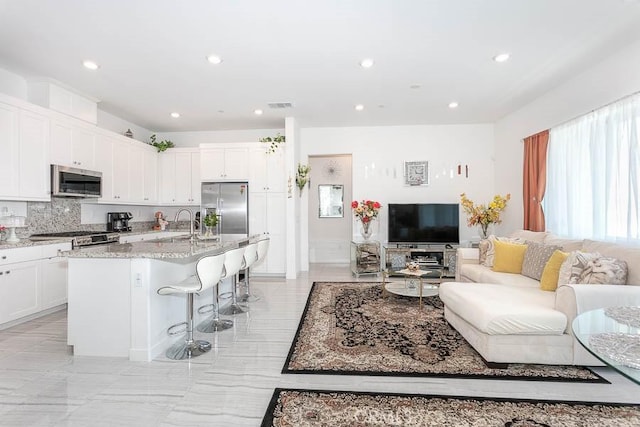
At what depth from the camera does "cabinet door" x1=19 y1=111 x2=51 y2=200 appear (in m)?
3.69

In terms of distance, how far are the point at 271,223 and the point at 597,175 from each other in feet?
15.6

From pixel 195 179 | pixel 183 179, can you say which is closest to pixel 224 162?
pixel 195 179

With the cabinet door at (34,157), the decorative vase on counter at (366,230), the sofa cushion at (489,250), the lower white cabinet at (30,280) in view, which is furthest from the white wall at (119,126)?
the sofa cushion at (489,250)

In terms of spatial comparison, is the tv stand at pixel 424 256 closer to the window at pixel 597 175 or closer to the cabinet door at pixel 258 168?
the window at pixel 597 175

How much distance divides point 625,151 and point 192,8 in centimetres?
444

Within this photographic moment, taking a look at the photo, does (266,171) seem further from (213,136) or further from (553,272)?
(553,272)

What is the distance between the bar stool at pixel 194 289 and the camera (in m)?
2.60

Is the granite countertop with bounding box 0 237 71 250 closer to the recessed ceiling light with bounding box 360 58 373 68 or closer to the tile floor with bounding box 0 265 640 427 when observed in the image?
the tile floor with bounding box 0 265 640 427

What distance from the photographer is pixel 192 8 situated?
259 centimetres

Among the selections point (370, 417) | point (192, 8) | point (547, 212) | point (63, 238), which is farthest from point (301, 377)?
point (547, 212)

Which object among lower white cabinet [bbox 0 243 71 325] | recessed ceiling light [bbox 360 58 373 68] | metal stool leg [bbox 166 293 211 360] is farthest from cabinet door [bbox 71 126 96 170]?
recessed ceiling light [bbox 360 58 373 68]

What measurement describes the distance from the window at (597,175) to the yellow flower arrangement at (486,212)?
2.90 feet

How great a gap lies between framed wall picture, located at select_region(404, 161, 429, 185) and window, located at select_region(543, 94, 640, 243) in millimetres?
2143

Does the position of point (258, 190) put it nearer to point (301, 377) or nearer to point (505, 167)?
point (301, 377)
